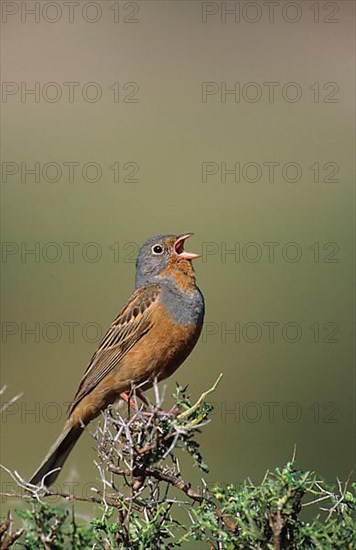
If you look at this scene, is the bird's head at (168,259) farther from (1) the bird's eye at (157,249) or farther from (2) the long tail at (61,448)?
(2) the long tail at (61,448)

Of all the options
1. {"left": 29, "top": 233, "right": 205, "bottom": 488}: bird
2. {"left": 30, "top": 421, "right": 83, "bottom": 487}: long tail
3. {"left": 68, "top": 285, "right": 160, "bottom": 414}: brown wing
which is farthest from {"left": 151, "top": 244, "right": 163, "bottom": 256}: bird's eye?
{"left": 30, "top": 421, "right": 83, "bottom": 487}: long tail

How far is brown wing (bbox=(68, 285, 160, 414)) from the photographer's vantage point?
15.4 ft

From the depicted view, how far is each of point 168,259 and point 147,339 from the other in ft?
1.42

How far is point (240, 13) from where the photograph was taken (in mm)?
16516

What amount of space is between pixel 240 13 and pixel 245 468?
10748mm

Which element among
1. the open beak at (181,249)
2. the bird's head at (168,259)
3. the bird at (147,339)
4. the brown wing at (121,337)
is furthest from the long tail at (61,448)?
the open beak at (181,249)

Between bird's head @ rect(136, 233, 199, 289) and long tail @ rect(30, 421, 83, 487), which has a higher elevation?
bird's head @ rect(136, 233, 199, 289)

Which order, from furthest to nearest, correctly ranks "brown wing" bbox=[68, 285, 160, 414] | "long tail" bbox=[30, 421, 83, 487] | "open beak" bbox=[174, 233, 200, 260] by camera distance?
"open beak" bbox=[174, 233, 200, 260] < "brown wing" bbox=[68, 285, 160, 414] < "long tail" bbox=[30, 421, 83, 487]

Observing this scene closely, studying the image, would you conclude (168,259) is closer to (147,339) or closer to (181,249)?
(181,249)

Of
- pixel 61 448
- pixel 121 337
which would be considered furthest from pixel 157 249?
pixel 61 448

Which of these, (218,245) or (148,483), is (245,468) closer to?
(218,245)

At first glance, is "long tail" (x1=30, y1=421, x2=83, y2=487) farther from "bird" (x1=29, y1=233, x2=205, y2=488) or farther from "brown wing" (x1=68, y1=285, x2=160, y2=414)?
"brown wing" (x1=68, y1=285, x2=160, y2=414)

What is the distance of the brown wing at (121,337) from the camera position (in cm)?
469

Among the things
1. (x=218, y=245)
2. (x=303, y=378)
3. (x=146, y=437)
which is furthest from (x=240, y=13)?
(x=146, y=437)
